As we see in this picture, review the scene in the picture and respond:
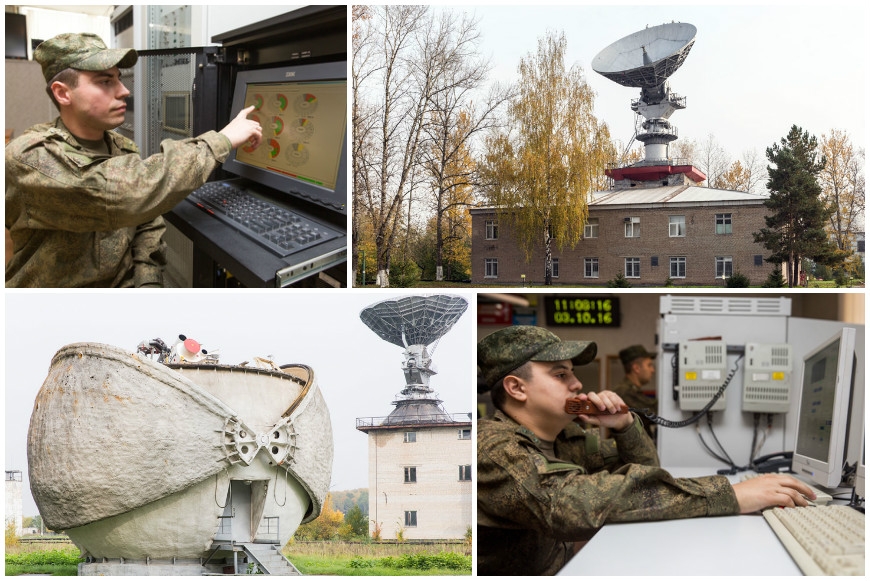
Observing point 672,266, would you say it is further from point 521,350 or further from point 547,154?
point 521,350

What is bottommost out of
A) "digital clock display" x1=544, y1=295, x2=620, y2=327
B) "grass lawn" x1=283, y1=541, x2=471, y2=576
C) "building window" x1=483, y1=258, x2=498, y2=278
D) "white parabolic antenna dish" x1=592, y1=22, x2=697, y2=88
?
"grass lawn" x1=283, y1=541, x2=471, y2=576

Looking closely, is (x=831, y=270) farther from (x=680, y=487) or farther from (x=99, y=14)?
(x=99, y=14)

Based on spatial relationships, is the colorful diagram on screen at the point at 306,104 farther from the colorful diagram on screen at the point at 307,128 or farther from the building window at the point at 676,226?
the building window at the point at 676,226

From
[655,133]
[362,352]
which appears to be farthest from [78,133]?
[655,133]

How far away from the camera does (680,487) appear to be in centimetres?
223

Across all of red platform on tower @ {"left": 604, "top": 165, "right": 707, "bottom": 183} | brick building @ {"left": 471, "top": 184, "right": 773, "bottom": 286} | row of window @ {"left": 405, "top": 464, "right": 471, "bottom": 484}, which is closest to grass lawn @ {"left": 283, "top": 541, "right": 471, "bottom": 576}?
row of window @ {"left": 405, "top": 464, "right": 471, "bottom": 484}

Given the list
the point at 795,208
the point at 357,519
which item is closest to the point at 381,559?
the point at 357,519

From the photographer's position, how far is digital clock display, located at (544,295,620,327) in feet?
19.4

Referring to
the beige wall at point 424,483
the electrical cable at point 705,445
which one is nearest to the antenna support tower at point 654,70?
the electrical cable at point 705,445

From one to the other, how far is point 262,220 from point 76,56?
795 millimetres

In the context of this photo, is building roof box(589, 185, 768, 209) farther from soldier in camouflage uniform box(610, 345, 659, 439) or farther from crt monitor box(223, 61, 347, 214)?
soldier in camouflage uniform box(610, 345, 659, 439)

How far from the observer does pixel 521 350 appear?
2.54 metres

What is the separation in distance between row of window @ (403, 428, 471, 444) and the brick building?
2.20ft

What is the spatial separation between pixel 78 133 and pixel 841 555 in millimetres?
2530
